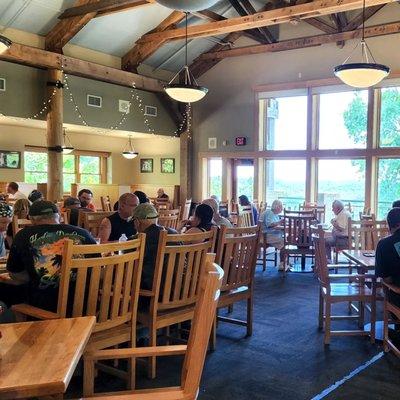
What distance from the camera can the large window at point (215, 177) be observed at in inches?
456

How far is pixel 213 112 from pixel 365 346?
8.80 m

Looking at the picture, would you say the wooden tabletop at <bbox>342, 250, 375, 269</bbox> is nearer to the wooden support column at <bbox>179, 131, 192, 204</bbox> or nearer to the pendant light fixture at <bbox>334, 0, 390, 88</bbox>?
the pendant light fixture at <bbox>334, 0, 390, 88</bbox>

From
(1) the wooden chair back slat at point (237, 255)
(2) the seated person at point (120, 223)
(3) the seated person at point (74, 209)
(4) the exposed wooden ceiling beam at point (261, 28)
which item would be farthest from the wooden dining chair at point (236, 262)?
(4) the exposed wooden ceiling beam at point (261, 28)

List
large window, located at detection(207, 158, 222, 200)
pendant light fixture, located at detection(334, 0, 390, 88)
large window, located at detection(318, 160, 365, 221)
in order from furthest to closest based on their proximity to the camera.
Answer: large window, located at detection(207, 158, 222, 200) < large window, located at detection(318, 160, 365, 221) < pendant light fixture, located at detection(334, 0, 390, 88)

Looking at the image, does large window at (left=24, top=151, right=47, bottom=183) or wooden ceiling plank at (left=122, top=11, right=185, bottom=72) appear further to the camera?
large window at (left=24, top=151, right=47, bottom=183)

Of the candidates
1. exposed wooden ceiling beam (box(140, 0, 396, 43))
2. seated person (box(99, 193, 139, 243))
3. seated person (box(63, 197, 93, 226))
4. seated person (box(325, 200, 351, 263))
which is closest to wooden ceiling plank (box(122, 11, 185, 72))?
exposed wooden ceiling beam (box(140, 0, 396, 43))

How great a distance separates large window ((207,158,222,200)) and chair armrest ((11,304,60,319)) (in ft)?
30.6

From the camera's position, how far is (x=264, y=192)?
1085cm

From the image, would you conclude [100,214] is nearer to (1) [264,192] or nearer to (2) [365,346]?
(2) [365,346]

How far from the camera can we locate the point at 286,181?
34.8 feet

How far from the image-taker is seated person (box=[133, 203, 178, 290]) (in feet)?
9.36

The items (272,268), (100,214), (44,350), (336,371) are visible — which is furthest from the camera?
(272,268)

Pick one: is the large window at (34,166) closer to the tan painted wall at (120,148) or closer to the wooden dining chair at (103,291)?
the tan painted wall at (120,148)

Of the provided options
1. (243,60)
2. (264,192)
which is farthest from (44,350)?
(243,60)
